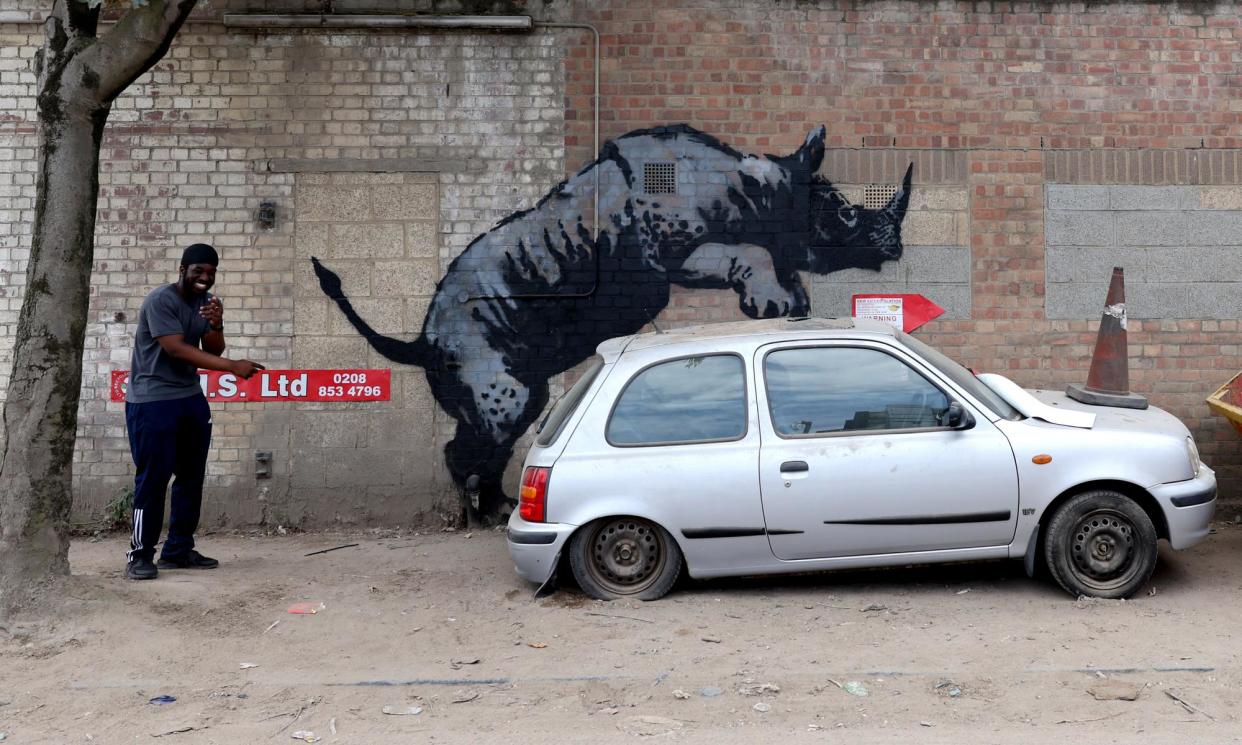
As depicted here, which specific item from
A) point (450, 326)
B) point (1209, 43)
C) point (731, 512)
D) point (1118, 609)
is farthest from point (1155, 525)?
point (450, 326)

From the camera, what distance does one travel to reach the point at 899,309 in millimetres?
8062

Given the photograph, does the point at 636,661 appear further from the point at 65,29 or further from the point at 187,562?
the point at 65,29

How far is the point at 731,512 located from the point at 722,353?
0.87 m

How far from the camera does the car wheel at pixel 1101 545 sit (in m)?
5.58

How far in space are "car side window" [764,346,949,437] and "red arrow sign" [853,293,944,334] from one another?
7.73 ft

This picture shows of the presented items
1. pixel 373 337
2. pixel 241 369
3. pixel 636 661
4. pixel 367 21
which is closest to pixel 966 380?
pixel 636 661

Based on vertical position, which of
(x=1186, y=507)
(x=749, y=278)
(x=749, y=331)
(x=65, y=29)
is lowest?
(x=1186, y=507)

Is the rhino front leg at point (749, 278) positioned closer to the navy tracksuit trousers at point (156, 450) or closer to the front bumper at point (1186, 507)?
the front bumper at point (1186, 507)

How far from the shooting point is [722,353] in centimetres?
585

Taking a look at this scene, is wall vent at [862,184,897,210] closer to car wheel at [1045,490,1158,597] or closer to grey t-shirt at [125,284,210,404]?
car wheel at [1045,490,1158,597]

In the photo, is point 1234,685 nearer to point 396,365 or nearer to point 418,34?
point 396,365

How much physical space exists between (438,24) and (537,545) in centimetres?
420

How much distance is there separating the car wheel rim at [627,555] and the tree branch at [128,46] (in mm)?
3526

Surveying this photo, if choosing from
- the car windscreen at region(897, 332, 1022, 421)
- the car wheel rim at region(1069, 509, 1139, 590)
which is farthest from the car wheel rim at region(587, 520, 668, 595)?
the car wheel rim at region(1069, 509, 1139, 590)
